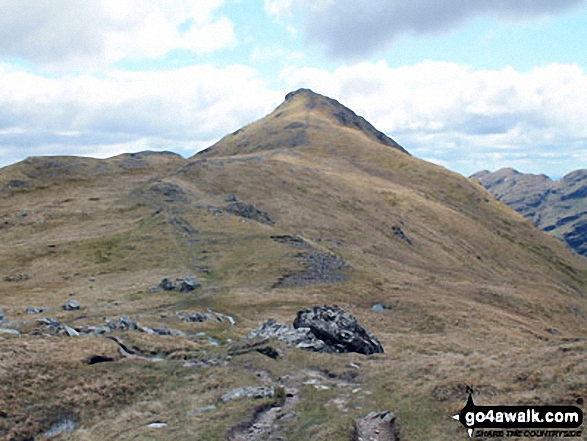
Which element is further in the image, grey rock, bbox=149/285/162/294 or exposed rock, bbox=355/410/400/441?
grey rock, bbox=149/285/162/294

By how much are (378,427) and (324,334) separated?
20.1m

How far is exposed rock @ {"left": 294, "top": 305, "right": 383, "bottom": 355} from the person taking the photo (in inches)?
1641

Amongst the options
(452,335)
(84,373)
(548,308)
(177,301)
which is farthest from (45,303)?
(548,308)

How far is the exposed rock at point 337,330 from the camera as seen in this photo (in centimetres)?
4169

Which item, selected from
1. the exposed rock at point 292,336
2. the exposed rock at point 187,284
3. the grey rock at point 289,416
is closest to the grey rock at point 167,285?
the exposed rock at point 187,284

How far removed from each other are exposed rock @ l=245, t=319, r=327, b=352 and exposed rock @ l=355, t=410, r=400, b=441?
16.1 meters

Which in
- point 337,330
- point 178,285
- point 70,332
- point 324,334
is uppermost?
point 70,332

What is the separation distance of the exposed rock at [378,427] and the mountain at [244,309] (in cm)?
25

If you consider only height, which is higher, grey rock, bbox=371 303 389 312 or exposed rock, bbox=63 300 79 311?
exposed rock, bbox=63 300 79 311

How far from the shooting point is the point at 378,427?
2245 centimetres

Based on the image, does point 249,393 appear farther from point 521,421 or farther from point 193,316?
point 193,316

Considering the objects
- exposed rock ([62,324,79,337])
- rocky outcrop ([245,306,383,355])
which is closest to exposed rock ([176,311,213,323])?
rocky outcrop ([245,306,383,355])

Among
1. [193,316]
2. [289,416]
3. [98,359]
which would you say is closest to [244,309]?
[193,316]

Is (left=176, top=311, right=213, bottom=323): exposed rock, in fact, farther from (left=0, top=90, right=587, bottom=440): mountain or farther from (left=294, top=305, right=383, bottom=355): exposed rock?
(left=294, top=305, right=383, bottom=355): exposed rock
